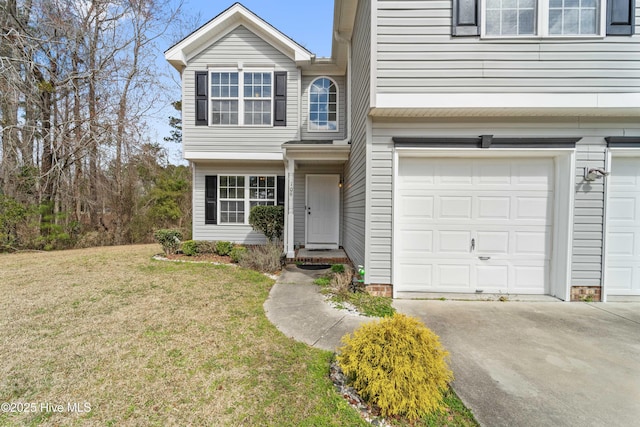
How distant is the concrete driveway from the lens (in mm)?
2004

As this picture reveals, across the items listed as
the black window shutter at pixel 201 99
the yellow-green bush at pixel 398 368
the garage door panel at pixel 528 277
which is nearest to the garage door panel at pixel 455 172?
the garage door panel at pixel 528 277

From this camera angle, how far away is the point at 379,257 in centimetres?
437

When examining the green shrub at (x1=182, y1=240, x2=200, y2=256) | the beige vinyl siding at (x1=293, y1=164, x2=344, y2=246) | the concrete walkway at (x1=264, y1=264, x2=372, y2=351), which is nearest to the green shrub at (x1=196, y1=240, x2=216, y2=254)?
the green shrub at (x1=182, y1=240, x2=200, y2=256)

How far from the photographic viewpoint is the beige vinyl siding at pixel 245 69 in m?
7.96

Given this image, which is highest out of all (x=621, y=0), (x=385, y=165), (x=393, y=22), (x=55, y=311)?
(x=621, y=0)

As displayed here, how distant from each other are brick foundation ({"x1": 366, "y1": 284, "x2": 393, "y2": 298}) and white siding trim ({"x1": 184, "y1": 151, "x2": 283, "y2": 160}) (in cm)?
502

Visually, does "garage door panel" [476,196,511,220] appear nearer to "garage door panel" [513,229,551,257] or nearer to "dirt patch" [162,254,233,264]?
"garage door panel" [513,229,551,257]

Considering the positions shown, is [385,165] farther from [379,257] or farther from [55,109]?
[55,109]

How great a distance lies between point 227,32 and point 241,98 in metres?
2.00

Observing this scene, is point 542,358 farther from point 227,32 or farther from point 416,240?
point 227,32

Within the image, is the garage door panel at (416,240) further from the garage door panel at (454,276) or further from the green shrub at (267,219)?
the green shrub at (267,219)

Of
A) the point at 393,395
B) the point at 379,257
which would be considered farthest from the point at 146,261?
the point at 393,395

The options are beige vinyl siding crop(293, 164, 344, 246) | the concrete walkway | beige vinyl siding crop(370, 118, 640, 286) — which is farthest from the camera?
beige vinyl siding crop(293, 164, 344, 246)

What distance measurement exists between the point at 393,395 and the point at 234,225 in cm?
727
